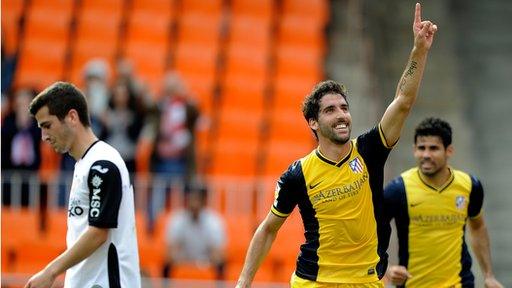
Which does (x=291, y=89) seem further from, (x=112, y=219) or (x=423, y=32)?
(x=112, y=219)

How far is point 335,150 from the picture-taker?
739 centimetres

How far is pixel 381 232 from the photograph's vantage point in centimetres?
750

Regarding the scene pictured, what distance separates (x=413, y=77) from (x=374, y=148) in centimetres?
49

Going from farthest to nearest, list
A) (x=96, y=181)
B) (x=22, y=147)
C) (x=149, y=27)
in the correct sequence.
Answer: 1. (x=149, y=27)
2. (x=22, y=147)
3. (x=96, y=181)

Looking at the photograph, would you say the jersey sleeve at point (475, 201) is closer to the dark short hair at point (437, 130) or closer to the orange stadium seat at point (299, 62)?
the dark short hair at point (437, 130)

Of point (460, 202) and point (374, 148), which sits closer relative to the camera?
point (374, 148)

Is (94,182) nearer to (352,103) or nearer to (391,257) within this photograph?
(391,257)

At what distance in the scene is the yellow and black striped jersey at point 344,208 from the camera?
24.1ft

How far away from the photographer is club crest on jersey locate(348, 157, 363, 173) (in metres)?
7.35

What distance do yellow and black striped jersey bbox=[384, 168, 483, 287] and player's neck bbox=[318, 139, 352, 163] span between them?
5.14 feet

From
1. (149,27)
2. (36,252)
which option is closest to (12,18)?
(149,27)

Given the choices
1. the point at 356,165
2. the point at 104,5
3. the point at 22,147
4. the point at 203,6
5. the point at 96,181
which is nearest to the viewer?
the point at 96,181

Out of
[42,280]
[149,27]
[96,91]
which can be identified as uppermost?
[149,27]

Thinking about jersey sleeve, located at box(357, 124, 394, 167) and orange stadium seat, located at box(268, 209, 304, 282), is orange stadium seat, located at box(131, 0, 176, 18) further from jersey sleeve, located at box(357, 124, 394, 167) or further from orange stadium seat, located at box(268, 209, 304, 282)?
jersey sleeve, located at box(357, 124, 394, 167)
